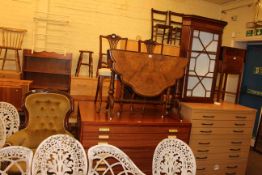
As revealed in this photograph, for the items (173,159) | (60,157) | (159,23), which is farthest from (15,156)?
(159,23)

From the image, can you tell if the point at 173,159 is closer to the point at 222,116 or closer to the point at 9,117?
the point at 222,116

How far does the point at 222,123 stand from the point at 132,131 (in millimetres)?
1187

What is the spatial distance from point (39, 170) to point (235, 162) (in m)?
2.66

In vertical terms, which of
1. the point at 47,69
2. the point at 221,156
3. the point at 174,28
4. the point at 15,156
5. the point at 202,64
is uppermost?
the point at 174,28

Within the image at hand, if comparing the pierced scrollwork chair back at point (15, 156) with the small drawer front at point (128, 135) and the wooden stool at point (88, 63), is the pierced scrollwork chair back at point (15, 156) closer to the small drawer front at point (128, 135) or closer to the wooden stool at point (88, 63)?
the small drawer front at point (128, 135)

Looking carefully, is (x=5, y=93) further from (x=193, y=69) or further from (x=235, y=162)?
(x=235, y=162)

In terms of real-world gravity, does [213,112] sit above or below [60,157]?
above

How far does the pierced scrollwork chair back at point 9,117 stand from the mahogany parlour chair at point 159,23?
4056mm

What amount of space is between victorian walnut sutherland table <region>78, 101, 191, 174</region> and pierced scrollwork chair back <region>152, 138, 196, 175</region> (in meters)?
0.78

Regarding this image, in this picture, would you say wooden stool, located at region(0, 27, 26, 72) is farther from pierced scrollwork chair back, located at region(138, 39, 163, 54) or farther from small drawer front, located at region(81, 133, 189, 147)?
small drawer front, located at region(81, 133, 189, 147)

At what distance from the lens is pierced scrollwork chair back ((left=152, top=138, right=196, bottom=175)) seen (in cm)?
183

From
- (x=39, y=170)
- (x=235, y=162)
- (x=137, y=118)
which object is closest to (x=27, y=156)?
(x=39, y=170)

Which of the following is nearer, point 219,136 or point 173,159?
point 173,159

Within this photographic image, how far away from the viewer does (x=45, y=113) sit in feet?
9.31
